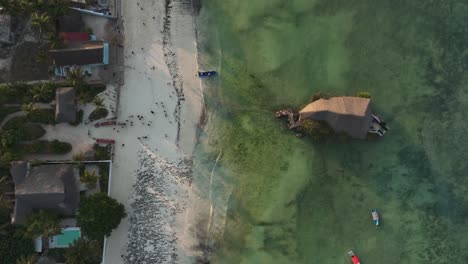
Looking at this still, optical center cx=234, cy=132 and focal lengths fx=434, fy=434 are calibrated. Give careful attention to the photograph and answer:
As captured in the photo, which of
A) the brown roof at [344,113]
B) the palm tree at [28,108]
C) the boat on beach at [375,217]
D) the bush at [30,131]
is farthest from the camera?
the boat on beach at [375,217]

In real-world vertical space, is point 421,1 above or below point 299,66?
above

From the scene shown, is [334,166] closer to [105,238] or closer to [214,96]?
[214,96]

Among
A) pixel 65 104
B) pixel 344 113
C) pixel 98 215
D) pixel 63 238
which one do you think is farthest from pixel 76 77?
pixel 344 113

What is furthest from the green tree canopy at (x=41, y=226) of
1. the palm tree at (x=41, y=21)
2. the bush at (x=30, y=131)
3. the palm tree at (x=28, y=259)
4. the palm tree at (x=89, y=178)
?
A: the palm tree at (x=41, y=21)

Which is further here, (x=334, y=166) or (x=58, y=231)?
(x=334, y=166)

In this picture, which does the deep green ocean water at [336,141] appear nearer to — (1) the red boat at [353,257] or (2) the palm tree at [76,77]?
(1) the red boat at [353,257]

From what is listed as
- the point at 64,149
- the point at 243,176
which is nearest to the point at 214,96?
the point at 243,176

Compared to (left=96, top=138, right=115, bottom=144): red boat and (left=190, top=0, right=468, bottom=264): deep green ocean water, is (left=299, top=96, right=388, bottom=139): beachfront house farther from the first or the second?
(left=96, top=138, right=115, bottom=144): red boat

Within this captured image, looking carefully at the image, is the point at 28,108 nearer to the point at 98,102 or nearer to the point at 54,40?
the point at 98,102
